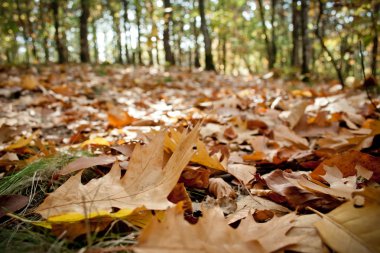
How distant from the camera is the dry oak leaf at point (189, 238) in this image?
0.64 meters

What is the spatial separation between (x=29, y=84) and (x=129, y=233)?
3705 mm

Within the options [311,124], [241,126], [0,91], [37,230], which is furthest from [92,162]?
[0,91]

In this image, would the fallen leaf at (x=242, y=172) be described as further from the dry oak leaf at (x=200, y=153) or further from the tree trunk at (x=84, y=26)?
the tree trunk at (x=84, y=26)

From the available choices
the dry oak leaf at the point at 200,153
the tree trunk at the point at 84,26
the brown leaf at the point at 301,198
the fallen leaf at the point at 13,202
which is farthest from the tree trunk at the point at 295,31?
the fallen leaf at the point at 13,202

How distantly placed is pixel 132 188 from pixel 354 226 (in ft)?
1.86

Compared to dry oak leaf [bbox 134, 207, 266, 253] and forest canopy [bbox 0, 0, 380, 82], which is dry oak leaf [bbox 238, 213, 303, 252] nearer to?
dry oak leaf [bbox 134, 207, 266, 253]

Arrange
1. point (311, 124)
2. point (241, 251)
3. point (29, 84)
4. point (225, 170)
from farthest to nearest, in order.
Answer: point (29, 84) → point (311, 124) → point (225, 170) → point (241, 251)

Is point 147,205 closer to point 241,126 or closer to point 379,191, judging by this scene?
point 379,191

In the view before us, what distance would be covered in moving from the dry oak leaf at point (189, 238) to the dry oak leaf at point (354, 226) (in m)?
0.17

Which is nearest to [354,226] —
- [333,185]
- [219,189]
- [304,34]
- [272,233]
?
[272,233]

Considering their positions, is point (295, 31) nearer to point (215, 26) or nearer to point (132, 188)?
point (215, 26)

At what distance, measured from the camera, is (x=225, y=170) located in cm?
128

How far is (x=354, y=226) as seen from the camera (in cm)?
71

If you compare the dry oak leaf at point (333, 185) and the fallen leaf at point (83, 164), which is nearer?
the dry oak leaf at point (333, 185)
